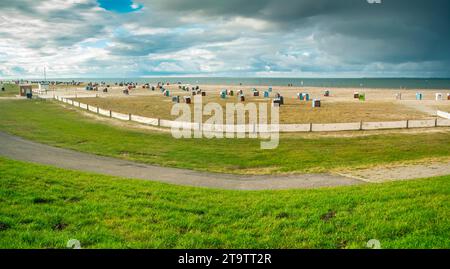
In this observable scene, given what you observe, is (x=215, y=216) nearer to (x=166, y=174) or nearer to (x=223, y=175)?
(x=223, y=175)

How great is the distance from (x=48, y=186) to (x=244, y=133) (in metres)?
20.2

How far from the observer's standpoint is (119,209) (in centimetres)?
831

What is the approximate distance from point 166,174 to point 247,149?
329 inches

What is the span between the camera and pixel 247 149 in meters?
23.3

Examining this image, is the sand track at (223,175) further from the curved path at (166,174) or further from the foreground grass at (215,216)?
the foreground grass at (215,216)

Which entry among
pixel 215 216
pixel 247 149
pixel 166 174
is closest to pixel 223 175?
pixel 166 174

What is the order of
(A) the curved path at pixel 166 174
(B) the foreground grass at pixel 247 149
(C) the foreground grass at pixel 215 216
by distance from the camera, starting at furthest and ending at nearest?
1. (B) the foreground grass at pixel 247 149
2. (A) the curved path at pixel 166 174
3. (C) the foreground grass at pixel 215 216

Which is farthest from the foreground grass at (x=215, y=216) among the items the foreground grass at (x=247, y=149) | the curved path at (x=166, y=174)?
the foreground grass at (x=247, y=149)

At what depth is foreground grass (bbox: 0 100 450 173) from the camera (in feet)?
62.1

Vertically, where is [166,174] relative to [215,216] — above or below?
below

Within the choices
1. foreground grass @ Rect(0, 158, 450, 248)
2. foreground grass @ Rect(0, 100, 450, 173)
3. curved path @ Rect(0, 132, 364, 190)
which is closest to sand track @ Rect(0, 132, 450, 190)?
curved path @ Rect(0, 132, 364, 190)

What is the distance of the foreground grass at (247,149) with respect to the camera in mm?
18938

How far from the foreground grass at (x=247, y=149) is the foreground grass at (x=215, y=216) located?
7795mm

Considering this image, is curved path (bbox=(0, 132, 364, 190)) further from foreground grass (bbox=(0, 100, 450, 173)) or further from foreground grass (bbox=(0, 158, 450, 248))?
foreground grass (bbox=(0, 158, 450, 248))
